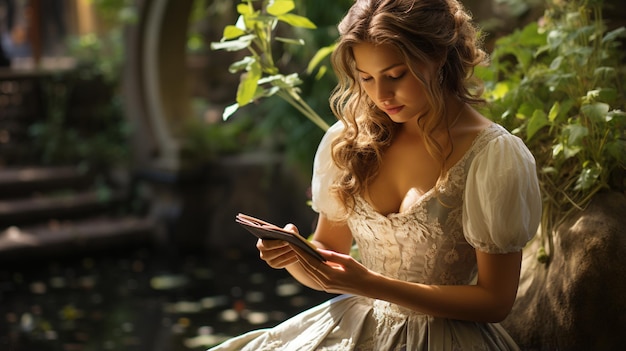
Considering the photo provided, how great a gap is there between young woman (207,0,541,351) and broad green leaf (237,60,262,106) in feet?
1.73

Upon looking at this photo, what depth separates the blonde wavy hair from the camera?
1.81m

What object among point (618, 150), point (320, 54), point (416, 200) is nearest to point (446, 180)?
point (416, 200)

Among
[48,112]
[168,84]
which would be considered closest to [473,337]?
[168,84]

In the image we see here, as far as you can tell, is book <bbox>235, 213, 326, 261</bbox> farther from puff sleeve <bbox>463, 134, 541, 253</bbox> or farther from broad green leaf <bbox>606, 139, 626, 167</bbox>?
broad green leaf <bbox>606, 139, 626, 167</bbox>

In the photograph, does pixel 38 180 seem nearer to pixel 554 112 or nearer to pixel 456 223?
pixel 554 112

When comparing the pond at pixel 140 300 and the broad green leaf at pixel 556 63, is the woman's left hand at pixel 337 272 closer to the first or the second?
the broad green leaf at pixel 556 63

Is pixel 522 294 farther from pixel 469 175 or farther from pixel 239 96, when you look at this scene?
pixel 239 96

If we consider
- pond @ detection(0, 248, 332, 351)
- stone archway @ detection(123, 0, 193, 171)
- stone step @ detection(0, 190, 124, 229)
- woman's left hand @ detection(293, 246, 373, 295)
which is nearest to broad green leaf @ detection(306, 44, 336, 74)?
woman's left hand @ detection(293, 246, 373, 295)

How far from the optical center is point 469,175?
1.87m

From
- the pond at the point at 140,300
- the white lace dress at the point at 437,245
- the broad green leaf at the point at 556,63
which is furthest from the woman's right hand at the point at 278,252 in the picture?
the pond at the point at 140,300

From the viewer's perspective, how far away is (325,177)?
7.19 ft

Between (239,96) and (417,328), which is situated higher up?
(239,96)

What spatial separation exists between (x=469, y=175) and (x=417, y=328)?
37 centimetres

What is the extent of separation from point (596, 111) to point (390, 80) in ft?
2.25
